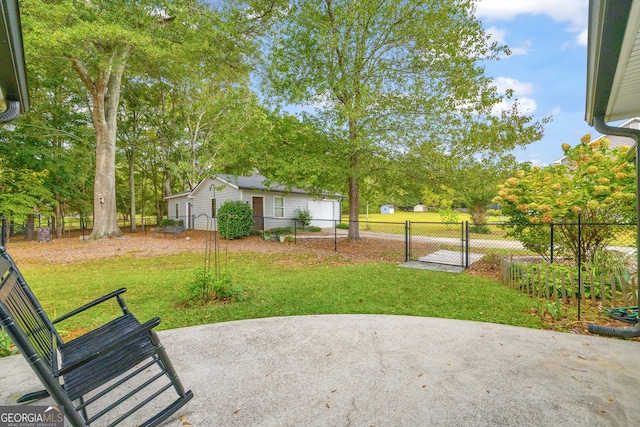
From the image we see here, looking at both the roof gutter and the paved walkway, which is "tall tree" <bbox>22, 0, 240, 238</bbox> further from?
the roof gutter

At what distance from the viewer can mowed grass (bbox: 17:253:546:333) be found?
155 inches

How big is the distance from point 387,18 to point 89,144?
15974 mm

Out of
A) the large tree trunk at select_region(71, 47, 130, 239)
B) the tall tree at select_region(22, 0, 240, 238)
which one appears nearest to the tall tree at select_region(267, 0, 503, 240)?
the tall tree at select_region(22, 0, 240, 238)

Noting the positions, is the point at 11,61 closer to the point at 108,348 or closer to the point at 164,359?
the point at 108,348

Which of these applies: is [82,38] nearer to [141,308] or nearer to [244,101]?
[244,101]

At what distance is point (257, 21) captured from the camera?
1192cm

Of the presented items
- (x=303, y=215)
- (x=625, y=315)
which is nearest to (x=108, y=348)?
(x=625, y=315)

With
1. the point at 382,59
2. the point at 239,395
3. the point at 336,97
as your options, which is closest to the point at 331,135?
the point at 336,97

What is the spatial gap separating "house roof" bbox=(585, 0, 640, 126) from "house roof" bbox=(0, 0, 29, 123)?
2.54m

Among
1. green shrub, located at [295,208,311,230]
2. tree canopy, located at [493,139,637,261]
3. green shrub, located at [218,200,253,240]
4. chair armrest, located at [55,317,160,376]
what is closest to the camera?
chair armrest, located at [55,317,160,376]

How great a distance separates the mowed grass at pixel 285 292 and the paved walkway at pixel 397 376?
0.66 metres

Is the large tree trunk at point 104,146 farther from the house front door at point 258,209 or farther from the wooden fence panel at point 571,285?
the wooden fence panel at point 571,285

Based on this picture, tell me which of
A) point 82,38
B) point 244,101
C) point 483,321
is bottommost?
point 483,321

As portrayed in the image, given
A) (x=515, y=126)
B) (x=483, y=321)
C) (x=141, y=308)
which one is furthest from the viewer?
(x=515, y=126)
